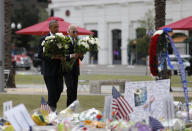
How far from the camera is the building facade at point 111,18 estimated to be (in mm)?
56594

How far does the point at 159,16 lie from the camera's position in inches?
743

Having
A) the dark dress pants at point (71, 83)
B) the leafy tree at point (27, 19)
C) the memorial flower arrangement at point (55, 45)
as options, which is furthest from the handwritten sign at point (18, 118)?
the leafy tree at point (27, 19)

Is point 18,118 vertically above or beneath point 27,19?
beneath

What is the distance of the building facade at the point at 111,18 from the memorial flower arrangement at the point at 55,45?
44407 millimetres

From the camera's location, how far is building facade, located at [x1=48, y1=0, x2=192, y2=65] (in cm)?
5659

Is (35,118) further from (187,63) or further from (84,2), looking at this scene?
(84,2)

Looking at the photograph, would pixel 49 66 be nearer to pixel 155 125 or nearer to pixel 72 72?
pixel 72 72

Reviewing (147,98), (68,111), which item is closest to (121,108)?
(147,98)

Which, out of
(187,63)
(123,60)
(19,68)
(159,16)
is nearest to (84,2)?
(123,60)

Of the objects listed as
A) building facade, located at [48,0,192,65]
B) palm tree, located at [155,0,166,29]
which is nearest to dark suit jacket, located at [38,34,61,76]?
palm tree, located at [155,0,166,29]

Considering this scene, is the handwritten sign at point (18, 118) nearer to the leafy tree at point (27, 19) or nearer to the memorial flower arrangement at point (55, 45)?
the memorial flower arrangement at point (55, 45)

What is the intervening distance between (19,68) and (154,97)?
4337 centimetres

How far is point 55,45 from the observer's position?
1012 cm

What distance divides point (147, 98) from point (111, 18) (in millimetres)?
50773
